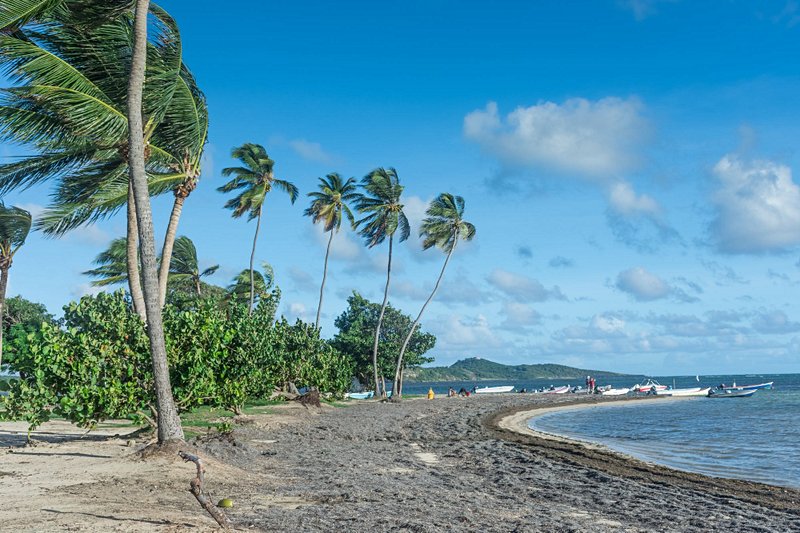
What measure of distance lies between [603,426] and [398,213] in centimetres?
2319

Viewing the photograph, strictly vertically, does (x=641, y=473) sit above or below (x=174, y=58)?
below

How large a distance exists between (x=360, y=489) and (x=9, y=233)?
32060mm

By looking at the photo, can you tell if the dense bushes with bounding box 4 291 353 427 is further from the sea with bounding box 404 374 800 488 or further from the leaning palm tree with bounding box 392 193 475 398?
the leaning palm tree with bounding box 392 193 475 398

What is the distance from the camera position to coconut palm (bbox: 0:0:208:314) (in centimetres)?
1487

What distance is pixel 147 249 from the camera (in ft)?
45.1

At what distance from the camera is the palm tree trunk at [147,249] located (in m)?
13.7

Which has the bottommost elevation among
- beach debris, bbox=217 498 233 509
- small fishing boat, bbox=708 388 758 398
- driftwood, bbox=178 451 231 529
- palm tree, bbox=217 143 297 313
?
beach debris, bbox=217 498 233 509

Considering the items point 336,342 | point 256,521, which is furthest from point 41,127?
point 336,342

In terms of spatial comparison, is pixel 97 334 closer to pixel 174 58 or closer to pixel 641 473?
pixel 174 58

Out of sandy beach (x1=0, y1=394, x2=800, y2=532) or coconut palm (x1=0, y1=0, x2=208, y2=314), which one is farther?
coconut palm (x1=0, y1=0, x2=208, y2=314)

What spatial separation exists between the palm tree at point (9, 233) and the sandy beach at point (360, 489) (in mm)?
15380

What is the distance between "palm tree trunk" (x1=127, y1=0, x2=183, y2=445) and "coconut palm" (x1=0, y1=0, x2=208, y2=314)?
158 centimetres

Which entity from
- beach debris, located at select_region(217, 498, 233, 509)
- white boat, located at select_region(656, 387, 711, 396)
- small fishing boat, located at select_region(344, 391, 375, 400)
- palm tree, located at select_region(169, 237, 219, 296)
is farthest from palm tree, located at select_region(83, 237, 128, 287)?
white boat, located at select_region(656, 387, 711, 396)

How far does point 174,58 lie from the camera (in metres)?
16.8
